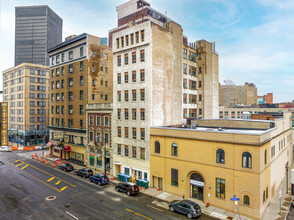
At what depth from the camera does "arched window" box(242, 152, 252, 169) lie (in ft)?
78.7

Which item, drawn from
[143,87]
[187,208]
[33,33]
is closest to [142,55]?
[143,87]

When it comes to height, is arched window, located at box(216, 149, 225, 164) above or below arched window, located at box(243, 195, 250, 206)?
above

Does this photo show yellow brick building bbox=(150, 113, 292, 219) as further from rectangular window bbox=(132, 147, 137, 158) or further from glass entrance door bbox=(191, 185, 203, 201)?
rectangular window bbox=(132, 147, 137, 158)

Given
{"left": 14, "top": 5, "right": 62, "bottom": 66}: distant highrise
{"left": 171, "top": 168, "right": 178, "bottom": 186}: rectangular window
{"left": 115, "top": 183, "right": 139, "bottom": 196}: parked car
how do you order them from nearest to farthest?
{"left": 115, "top": 183, "right": 139, "bottom": 196}: parked car, {"left": 171, "top": 168, "right": 178, "bottom": 186}: rectangular window, {"left": 14, "top": 5, "right": 62, "bottom": 66}: distant highrise

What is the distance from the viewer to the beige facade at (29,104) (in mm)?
77500

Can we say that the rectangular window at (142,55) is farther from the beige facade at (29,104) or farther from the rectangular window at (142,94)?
the beige facade at (29,104)

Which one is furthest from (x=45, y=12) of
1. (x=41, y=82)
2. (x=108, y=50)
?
(x=108, y=50)

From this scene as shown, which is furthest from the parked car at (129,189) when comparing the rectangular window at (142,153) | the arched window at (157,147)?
the arched window at (157,147)

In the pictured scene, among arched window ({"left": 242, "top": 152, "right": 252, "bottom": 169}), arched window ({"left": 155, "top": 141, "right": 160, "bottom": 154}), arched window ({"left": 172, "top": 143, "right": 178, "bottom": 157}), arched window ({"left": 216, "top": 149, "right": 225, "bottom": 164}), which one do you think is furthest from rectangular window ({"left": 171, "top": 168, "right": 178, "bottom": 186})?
arched window ({"left": 242, "top": 152, "right": 252, "bottom": 169})

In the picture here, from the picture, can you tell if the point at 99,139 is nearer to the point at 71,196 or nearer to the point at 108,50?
the point at 71,196

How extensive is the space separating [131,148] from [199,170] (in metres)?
13.9

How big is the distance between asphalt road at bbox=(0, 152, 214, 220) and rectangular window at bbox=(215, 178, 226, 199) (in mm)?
3637

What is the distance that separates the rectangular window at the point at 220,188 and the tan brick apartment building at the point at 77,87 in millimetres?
31927

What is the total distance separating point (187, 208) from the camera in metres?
23.9
